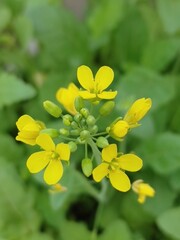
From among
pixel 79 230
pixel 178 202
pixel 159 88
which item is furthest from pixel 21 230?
pixel 159 88

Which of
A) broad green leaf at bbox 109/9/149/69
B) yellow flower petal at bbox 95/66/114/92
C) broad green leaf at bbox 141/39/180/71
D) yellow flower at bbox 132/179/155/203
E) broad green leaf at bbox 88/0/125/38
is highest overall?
broad green leaf at bbox 88/0/125/38

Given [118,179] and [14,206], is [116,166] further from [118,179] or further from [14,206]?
[14,206]

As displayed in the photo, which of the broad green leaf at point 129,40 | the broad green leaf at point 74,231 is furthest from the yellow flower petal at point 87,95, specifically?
the broad green leaf at point 129,40

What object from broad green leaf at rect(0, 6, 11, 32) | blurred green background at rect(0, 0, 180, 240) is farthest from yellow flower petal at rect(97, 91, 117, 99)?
broad green leaf at rect(0, 6, 11, 32)

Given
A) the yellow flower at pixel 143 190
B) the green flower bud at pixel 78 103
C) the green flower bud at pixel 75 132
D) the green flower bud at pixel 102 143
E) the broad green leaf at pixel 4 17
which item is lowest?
the yellow flower at pixel 143 190

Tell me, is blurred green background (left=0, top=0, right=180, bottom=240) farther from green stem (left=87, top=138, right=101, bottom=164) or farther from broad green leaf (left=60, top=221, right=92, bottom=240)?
green stem (left=87, top=138, right=101, bottom=164)

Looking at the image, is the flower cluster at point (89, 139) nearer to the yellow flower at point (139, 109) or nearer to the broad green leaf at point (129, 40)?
the yellow flower at point (139, 109)
